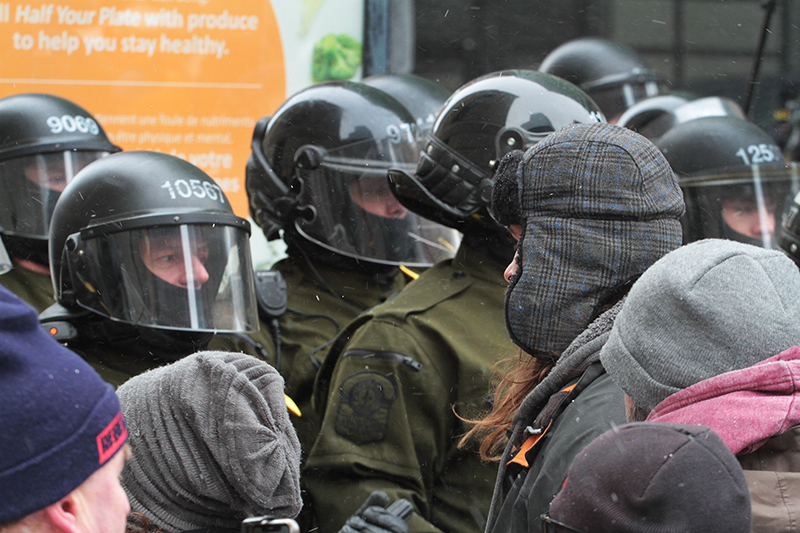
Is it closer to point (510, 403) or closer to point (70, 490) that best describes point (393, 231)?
point (510, 403)

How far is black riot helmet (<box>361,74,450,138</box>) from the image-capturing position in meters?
3.93

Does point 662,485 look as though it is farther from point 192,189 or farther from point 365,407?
point 192,189

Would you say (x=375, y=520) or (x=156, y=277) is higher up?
(x=156, y=277)

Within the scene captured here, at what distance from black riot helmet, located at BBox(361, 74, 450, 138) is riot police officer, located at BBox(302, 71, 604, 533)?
1117 millimetres

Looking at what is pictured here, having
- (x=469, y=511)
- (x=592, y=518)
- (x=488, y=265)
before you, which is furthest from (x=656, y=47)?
(x=592, y=518)

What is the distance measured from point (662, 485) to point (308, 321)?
8.39 ft

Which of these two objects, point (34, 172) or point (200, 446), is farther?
point (34, 172)

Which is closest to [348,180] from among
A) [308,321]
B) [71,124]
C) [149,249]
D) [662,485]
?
[308,321]

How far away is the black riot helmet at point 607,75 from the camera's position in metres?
5.54

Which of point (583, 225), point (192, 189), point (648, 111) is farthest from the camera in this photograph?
point (648, 111)

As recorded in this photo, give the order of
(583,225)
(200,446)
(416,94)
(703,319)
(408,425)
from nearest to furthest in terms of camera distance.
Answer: (703,319) < (200,446) < (583,225) < (408,425) < (416,94)

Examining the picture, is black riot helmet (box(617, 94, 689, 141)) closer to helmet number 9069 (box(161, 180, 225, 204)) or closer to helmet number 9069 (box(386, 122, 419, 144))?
helmet number 9069 (box(386, 122, 419, 144))

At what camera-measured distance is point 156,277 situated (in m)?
2.47

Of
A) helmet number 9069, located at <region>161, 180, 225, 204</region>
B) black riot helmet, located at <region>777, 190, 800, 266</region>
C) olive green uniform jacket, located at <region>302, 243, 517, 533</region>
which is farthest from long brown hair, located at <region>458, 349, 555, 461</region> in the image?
black riot helmet, located at <region>777, 190, 800, 266</region>
